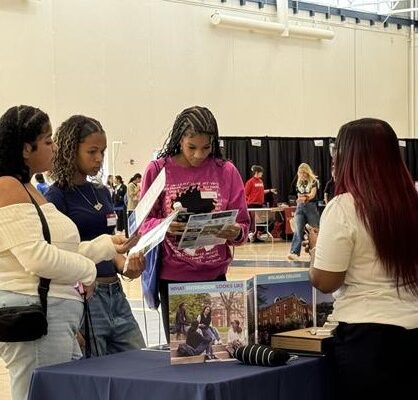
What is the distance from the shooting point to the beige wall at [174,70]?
16.5 m

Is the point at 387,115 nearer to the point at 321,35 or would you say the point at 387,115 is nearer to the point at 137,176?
the point at 321,35

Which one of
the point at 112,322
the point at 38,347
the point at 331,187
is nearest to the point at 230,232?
the point at 112,322

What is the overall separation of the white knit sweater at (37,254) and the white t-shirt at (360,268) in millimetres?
746

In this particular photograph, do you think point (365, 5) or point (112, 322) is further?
point (365, 5)

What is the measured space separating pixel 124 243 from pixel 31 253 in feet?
1.44

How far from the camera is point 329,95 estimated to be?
22.6m

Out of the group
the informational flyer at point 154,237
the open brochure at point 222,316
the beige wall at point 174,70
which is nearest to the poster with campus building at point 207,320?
the open brochure at point 222,316

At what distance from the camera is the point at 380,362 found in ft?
8.54

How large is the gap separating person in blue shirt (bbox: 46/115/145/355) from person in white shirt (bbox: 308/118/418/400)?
0.88 metres

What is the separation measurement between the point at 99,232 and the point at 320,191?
18525 mm

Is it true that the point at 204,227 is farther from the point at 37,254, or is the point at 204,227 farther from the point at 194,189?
the point at 37,254

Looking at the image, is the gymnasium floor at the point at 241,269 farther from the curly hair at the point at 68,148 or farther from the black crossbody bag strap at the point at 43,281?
the black crossbody bag strap at the point at 43,281

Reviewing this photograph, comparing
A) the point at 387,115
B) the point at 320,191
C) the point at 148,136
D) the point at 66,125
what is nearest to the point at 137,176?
the point at 148,136

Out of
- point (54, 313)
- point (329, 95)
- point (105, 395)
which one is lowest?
point (105, 395)
